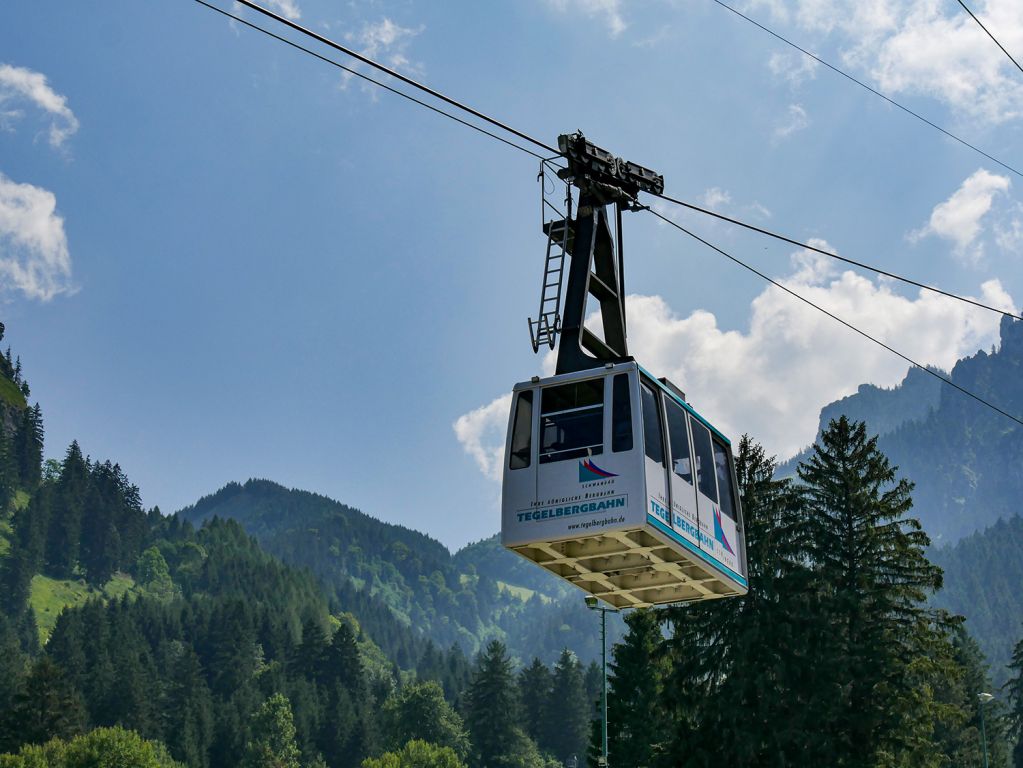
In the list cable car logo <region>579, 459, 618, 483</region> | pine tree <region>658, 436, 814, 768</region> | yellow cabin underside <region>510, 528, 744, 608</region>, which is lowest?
yellow cabin underside <region>510, 528, 744, 608</region>

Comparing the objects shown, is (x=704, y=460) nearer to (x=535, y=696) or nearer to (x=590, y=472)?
(x=590, y=472)

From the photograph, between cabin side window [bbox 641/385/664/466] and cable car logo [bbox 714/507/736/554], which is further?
cable car logo [bbox 714/507/736/554]

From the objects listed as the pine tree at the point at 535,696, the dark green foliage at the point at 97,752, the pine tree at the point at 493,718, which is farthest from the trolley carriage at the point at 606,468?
the pine tree at the point at 535,696

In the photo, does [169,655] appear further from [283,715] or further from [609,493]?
[609,493]

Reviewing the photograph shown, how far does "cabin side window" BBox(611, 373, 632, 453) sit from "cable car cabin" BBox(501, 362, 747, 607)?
2 centimetres

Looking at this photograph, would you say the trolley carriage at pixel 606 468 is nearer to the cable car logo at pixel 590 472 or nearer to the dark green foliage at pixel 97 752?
the cable car logo at pixel 590 472

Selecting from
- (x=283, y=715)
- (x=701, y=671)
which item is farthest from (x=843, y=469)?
(x=283, y=715)

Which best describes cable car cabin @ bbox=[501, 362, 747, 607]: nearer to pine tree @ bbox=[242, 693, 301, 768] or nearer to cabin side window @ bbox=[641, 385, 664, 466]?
cabin side window @ bbox=[641, 385, 664, 466]

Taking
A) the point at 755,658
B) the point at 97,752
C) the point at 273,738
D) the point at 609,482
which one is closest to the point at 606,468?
the point at 609,482

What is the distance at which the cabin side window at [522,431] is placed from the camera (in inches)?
886

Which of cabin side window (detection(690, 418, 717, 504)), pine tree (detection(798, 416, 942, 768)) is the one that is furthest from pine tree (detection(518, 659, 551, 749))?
cabin side window (detection(690, 418, 717, 504))

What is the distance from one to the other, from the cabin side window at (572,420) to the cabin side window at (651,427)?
0.73 meters

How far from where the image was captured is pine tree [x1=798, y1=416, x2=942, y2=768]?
49.8m

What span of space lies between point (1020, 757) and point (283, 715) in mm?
81150
